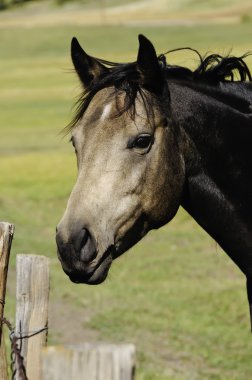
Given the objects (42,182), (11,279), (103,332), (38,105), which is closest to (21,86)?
(38,105)

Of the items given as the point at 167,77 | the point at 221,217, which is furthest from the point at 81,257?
the point at 167,77

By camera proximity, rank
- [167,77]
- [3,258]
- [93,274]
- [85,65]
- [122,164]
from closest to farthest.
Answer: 1. [93,274]
2. [122,164]
3. [3,258]
4. [167,77]
5. [85,65]

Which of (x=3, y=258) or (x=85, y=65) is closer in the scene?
(x=3, y=258)

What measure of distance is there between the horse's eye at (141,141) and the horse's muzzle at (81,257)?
593mm

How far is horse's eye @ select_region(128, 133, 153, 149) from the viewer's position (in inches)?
184

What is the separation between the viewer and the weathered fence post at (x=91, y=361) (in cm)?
248

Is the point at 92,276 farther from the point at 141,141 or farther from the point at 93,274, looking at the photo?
the point at 141,141

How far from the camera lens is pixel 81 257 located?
169 inches

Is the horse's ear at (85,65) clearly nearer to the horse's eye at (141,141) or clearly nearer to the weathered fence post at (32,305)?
the horse's eye at (141,141)

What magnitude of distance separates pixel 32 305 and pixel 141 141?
100 centimetres

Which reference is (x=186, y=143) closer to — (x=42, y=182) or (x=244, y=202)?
(x=244, y=202)

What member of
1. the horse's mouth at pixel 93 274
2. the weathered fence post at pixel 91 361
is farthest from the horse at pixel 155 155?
the weathered fence post at pixel 91 361

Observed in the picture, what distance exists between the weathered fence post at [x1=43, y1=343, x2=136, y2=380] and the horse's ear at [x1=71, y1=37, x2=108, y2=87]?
277 cm

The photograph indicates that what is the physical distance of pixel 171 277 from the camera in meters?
14.0
